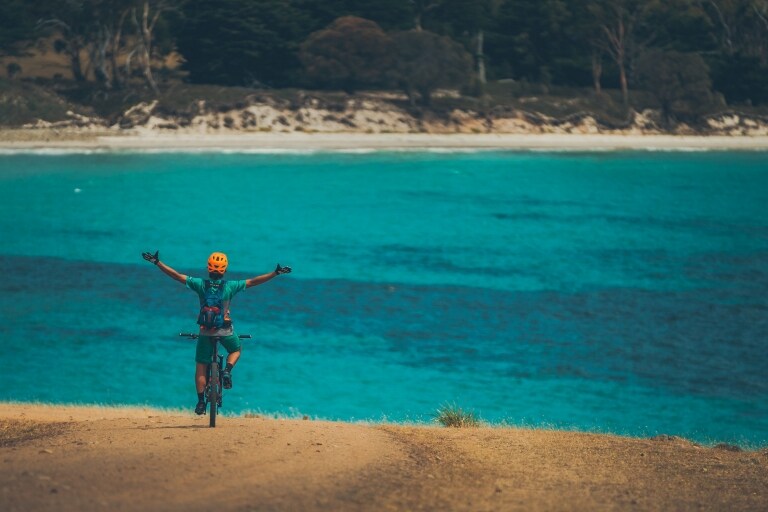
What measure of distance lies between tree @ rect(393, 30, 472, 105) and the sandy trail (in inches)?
3045

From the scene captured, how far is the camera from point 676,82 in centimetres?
9531

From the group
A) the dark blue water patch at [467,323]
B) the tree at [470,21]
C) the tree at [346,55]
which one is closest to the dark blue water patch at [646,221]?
the dark blue water patch at [467,323]

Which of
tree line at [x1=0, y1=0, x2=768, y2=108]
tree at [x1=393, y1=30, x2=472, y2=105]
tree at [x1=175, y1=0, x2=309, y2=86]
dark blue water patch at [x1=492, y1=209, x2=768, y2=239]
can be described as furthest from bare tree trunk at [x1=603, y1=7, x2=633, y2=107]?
dark blue water patch at [x1=492, y1=209, x2=768, y2=239]

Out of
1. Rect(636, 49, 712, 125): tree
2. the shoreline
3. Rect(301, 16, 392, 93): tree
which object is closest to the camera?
the shoreline

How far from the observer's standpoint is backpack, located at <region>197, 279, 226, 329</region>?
12.6m

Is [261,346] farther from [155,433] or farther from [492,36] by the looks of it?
[492,36]

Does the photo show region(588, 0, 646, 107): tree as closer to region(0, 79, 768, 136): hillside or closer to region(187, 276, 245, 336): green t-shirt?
region(0, 79, 768, 136): hillside

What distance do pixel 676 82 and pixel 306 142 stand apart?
93.6 feet

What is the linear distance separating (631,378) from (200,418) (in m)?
13.7

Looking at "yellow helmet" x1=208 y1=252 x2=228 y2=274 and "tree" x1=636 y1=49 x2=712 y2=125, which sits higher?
"yellow helmet" x1=208 y1=252 x2=228 y2=274

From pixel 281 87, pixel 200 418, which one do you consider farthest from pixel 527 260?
pixel 281 87

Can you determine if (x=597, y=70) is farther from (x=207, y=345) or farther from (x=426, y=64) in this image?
(x=207, y=345)

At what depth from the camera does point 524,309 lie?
3375cm

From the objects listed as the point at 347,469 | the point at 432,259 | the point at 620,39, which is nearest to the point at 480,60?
the point at 620,39
